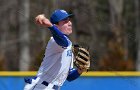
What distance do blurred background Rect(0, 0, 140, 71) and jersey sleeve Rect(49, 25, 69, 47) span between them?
452 inches

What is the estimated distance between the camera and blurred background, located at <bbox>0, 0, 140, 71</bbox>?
17.8m

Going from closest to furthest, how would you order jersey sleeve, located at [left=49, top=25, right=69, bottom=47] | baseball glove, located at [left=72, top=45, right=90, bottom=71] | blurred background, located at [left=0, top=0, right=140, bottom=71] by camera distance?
1. jersey sleeve, located at [left=49, top=25, right=69, bottom=47]
2. baseball glove, located at [left=72, top=45, right=90, bottom=71]
3. blurred background, located at [left=0, top=0, right=140, bottom=71]

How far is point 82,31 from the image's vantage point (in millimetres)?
23297

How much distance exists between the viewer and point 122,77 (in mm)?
7035

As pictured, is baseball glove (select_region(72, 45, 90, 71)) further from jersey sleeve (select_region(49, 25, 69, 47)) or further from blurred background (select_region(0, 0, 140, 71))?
blurred background (select_region(0, 0, 140, 71))

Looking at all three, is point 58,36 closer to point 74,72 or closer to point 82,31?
point 74,72

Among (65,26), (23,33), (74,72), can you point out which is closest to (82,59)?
(74,72)

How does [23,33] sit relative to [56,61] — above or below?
below

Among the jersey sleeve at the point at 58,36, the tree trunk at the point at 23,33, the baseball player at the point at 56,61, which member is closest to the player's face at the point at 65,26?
the baseball player at the point at 56,61

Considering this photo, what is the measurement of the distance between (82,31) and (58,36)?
1871 centimetres

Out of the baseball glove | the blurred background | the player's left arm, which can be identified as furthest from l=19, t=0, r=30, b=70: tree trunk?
the baseball glove

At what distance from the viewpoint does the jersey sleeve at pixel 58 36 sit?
4.57m

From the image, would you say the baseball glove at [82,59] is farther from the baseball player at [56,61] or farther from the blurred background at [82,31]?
the blurred background at [82,31]

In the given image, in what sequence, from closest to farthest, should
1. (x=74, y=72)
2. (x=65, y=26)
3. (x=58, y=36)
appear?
(x=58, y=36), (x=65, y=26), (x=74, y=72)
